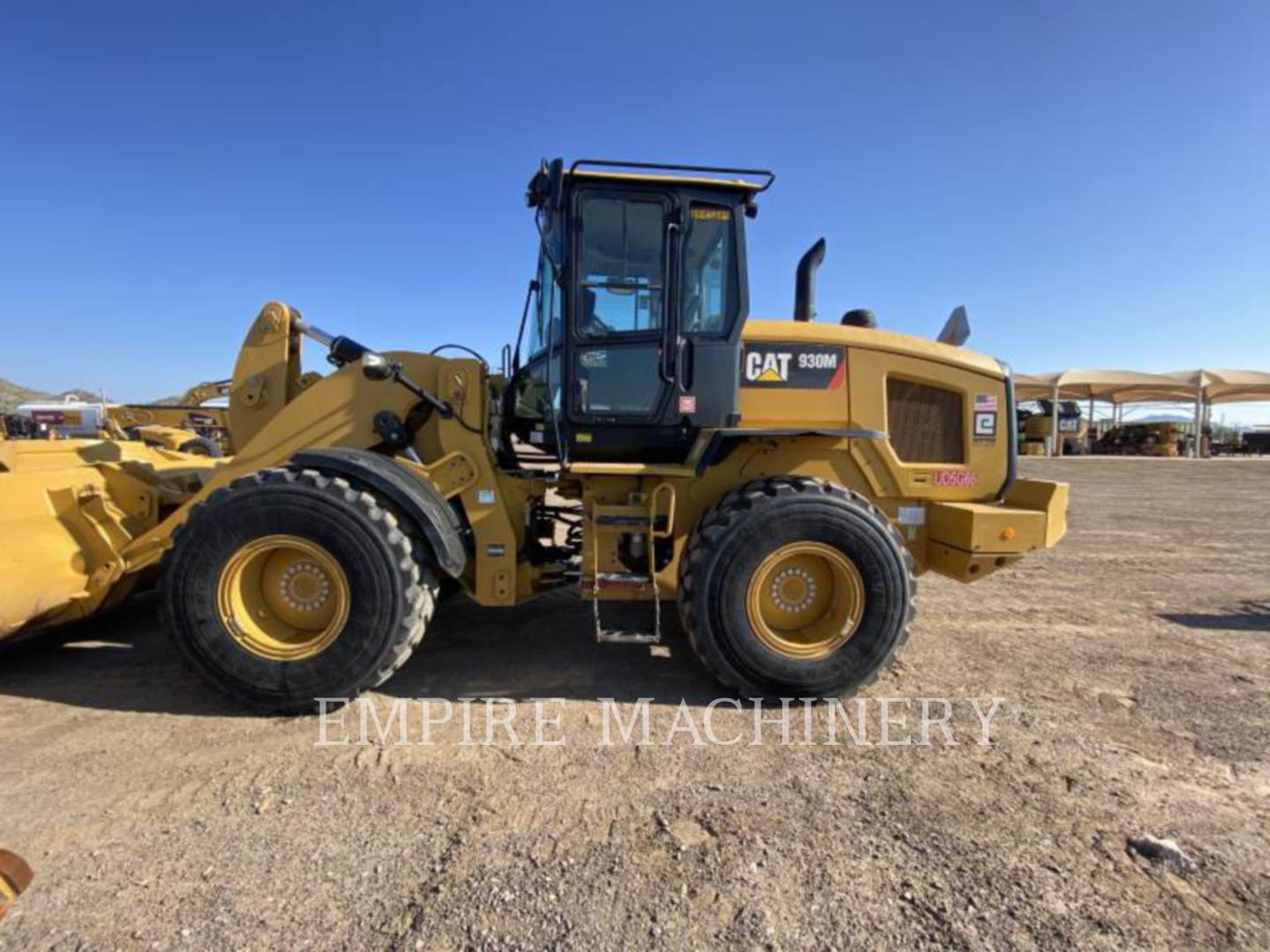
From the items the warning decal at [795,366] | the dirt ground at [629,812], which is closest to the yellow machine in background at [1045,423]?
the dirt ground at [629,812]

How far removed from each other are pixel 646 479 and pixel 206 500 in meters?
2.41

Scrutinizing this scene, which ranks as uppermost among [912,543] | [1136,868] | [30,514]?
[30,514]

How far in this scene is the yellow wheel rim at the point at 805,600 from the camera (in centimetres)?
363

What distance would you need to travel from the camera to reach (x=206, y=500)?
3.50 metres

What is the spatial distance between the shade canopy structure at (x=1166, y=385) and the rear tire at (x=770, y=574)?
1330 inches

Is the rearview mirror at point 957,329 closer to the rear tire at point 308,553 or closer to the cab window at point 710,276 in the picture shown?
the cab window at point 710,276

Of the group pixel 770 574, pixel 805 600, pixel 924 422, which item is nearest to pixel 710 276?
pixel 924 422

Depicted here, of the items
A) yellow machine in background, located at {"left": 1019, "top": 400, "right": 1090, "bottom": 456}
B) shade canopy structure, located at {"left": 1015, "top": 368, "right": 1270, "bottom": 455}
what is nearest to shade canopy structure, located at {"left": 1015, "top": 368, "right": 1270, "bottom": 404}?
shade canopy structure, located at {"left": 1015, "top": 368, "right": 1270, "bottom": 455}

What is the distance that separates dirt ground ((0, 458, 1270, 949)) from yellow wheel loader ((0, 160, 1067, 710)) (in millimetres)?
443

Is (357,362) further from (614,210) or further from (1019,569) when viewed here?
(1019,569)

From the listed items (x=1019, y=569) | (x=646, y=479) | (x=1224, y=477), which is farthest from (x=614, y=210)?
(x=1224, y=477)

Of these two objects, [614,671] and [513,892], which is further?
[614,671]

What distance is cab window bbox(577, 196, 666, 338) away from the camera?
3.83 m

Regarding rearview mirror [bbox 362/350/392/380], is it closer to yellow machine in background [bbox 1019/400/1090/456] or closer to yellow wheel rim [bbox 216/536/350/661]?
yellow wheel rim [bbox 216/536/350/661]
